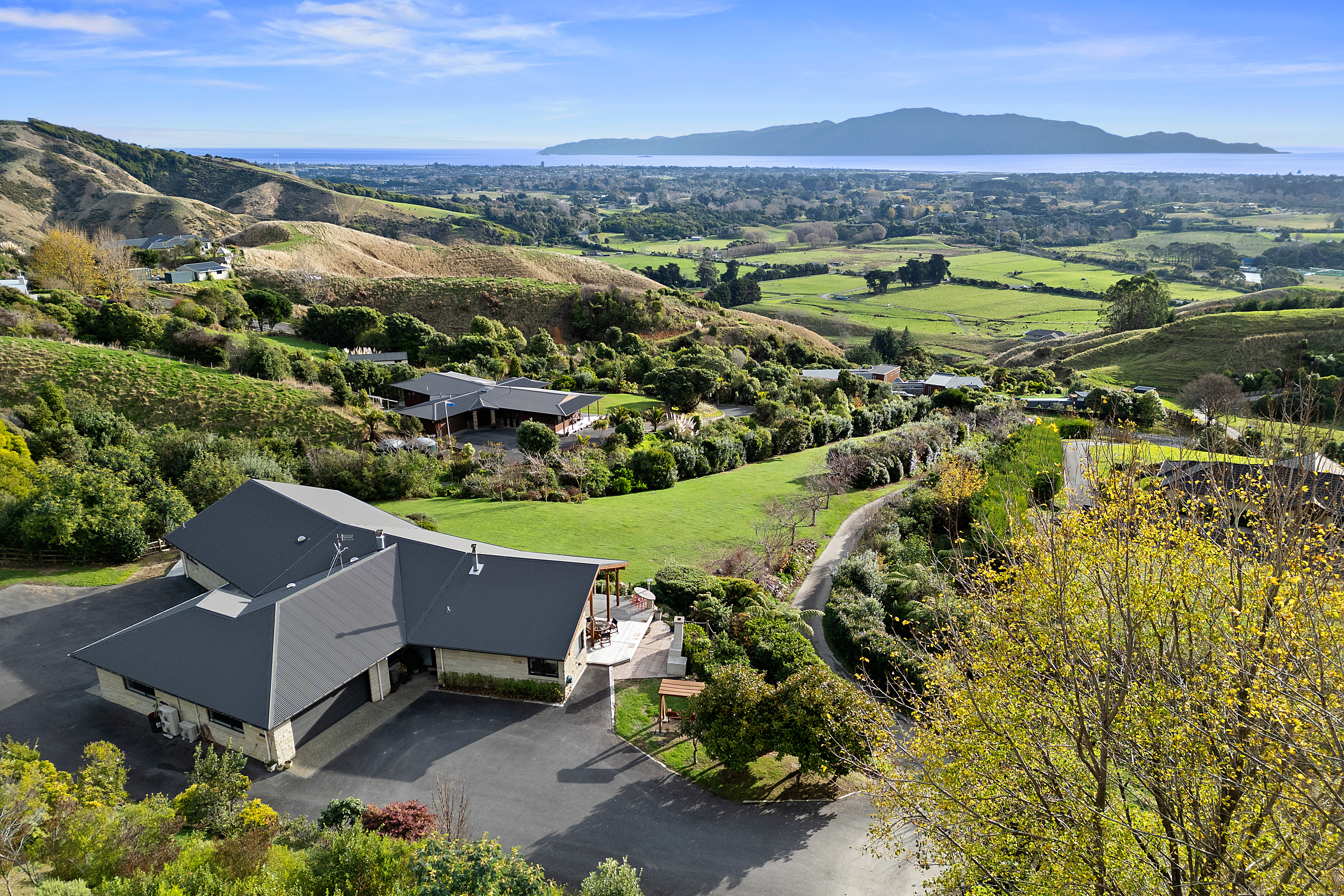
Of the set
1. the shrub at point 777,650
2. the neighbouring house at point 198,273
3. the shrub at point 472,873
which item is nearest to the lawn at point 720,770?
the shrub at point 777,650

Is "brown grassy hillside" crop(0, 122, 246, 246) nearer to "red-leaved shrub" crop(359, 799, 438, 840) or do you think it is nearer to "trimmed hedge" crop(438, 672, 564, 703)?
"trimmed hedge" crop(438, 672, 564, 703)

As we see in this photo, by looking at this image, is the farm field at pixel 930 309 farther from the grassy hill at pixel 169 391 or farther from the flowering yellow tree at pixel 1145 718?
the flowering yellow tree at pixel 1145 718

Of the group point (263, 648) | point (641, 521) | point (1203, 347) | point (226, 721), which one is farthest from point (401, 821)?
point (1203, 347)

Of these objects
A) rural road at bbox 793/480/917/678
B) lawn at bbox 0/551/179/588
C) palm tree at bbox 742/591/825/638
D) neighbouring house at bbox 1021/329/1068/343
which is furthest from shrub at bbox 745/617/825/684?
neighbouring house at bbox 1021/329/1068/343

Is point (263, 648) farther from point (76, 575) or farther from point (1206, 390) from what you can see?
point (1206, 390)

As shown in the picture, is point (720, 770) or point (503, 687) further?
point (503, 687)

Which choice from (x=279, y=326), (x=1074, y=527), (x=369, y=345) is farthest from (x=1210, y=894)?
(x=279, y=326)

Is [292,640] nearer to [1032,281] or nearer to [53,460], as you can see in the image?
[53,460]
